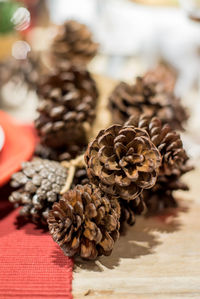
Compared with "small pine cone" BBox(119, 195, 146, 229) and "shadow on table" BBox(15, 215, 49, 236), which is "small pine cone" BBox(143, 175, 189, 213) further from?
"shadow on table" BBox(15, 215, 49, 236)

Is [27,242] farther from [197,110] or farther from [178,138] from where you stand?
[197,110]

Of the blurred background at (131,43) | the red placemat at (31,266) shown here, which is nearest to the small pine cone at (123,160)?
the red placemat at (31,266)

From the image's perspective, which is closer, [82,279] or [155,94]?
[82,279]

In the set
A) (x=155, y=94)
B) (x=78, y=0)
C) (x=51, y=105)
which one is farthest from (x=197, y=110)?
(x=78, y=0)

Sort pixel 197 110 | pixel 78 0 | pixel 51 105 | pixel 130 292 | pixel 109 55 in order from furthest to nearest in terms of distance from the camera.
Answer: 1. pixel 78 0
2. pixel 109 55
3. pixel 197 110
4. pixel 51 105
5. pixel 130 292

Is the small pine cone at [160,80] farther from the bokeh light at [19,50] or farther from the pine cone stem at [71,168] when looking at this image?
the bokeh light at [19,50]

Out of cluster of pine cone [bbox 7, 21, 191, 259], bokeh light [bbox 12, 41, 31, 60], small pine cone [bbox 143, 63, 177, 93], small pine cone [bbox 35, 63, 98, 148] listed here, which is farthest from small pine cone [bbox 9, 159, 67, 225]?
bokeh light [bbox 12, 41, 31, 60]
